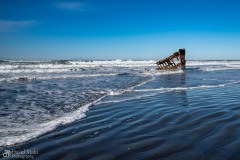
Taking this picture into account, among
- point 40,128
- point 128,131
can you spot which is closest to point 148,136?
point 128,131

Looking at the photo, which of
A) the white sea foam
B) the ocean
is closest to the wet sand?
the ocean

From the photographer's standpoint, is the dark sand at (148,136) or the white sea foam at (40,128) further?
the white sea foam at (40,128)

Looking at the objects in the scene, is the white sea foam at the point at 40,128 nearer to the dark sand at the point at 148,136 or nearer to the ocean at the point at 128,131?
the ocean at the point at 128,131

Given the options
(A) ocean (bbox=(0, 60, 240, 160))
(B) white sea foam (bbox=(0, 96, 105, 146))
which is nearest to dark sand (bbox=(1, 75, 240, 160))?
(A) ocean (bbox=(0, 60, 240, 160))

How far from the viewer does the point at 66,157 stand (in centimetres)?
317

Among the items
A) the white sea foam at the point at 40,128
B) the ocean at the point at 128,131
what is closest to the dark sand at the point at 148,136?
the ocean at the point at 128,131

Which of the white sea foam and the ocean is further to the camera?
the white sea foam

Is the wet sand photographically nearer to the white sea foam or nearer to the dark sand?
the dark sand

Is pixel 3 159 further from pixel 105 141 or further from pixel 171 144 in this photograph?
pixel 171 144

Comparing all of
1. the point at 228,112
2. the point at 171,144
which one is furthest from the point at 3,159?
the point at 228,112

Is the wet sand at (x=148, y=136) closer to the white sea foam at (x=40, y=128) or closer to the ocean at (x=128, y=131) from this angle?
the ocean at (x=128, y=131)

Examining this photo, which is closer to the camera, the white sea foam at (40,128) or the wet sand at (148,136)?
the wet sand at (148,136)

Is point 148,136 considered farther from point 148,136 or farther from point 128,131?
point 128,131

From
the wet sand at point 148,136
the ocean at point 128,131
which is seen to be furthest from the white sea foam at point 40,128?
the wet sand at point 148,136
